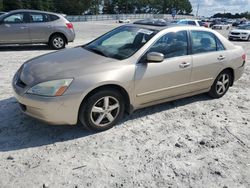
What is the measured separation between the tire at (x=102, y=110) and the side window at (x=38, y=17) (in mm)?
7335

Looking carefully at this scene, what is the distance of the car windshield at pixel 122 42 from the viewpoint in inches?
153

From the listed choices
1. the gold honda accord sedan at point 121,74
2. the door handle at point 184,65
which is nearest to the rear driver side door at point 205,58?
the gold honda accord sedan at point 121,74

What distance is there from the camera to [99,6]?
95438mm

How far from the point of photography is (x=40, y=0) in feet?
224

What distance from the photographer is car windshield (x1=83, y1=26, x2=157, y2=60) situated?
12.8 ft

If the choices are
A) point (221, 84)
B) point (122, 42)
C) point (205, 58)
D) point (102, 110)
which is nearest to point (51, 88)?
point (102, 110)

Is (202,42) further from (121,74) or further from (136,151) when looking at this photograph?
(136,151)

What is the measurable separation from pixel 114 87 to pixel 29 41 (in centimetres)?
723

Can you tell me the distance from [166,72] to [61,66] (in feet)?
5.32

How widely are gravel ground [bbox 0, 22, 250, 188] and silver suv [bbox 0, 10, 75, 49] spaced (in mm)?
5644

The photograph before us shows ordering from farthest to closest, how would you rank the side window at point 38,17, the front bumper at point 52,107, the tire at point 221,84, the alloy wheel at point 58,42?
the alloy wheel at point 58,42 < the side window at point 38,17 < the tire at point 221,84 < the front bumper at point 52,107

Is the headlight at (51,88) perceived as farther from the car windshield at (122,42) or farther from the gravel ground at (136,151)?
the car windshield at (122,42)

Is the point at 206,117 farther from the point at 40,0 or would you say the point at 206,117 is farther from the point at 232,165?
the point at 40,0

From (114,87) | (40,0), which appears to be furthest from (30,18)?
(40,0)
